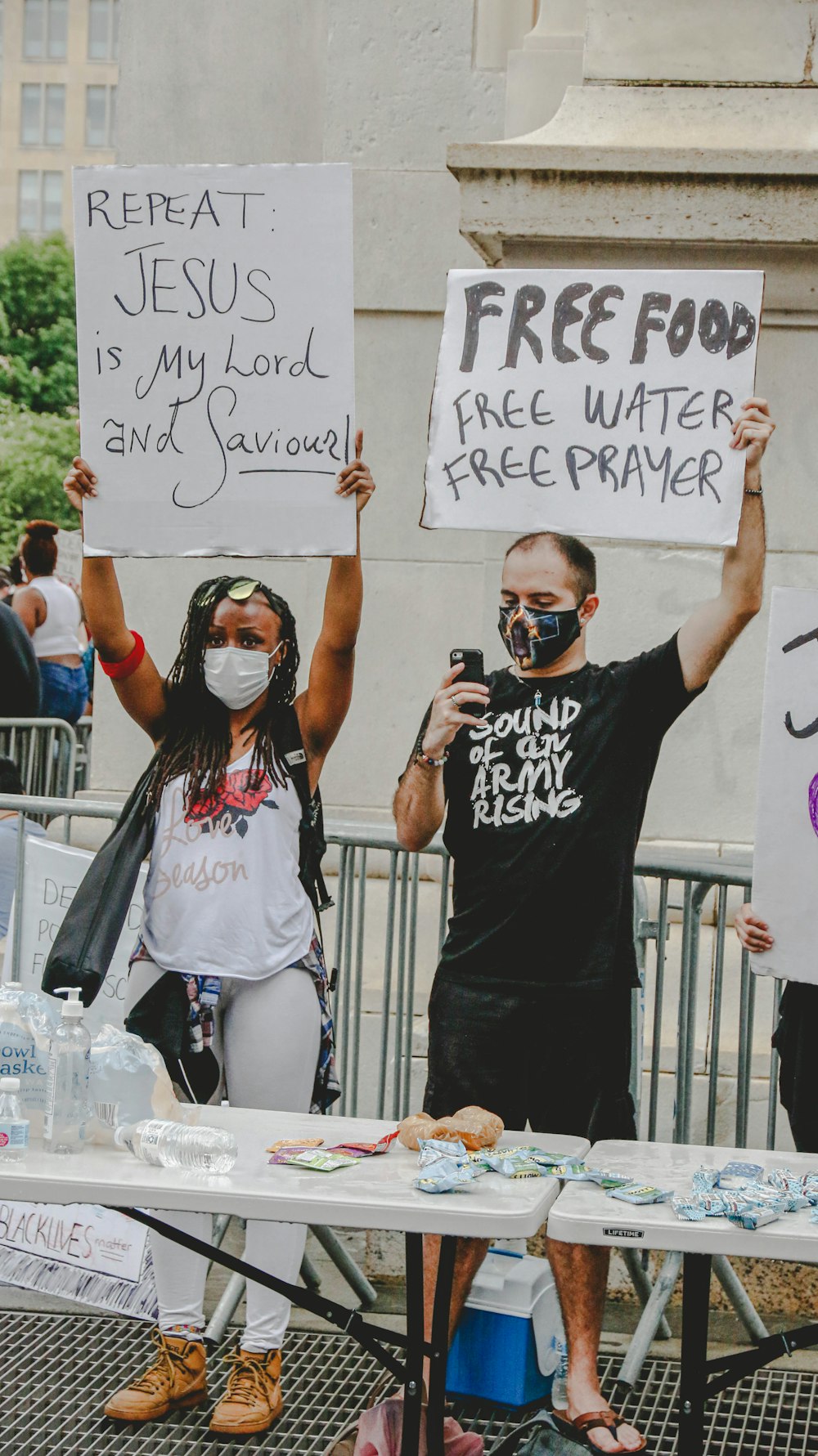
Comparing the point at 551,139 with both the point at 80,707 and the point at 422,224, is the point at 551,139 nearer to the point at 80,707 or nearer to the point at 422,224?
the point at 422,224

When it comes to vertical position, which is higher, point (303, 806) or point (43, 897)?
point (303, 806)

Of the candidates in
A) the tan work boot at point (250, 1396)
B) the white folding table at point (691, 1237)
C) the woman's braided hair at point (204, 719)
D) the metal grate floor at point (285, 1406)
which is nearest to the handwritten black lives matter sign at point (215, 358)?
the woman's braided hair at point (204, 719)

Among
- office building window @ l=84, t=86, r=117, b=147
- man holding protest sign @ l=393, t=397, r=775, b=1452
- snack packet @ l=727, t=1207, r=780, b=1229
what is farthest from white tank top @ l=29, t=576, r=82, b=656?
office building window @ l=84, t=86, r=117, b=147

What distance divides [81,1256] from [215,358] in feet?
8.20

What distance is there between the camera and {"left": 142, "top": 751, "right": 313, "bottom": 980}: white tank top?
159 inches

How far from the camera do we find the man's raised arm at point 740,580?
3.79 meters

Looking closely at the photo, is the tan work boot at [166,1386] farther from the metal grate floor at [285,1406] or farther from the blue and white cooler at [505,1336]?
the blue and white cooler at [505,1336]

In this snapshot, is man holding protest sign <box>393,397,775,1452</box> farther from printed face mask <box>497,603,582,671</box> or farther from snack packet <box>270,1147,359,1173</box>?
snack packet <box>270,1147,359,1173</box>

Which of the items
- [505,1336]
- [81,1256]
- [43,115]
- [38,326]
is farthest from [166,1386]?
[43,115]

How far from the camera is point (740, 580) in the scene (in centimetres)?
380

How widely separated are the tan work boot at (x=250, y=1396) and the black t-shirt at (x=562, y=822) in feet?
3.50

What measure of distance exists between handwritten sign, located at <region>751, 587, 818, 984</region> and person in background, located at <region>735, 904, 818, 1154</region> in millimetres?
96

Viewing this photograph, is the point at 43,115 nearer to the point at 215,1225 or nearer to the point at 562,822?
the point at 215,1225

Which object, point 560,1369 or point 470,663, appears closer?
point 470,663
